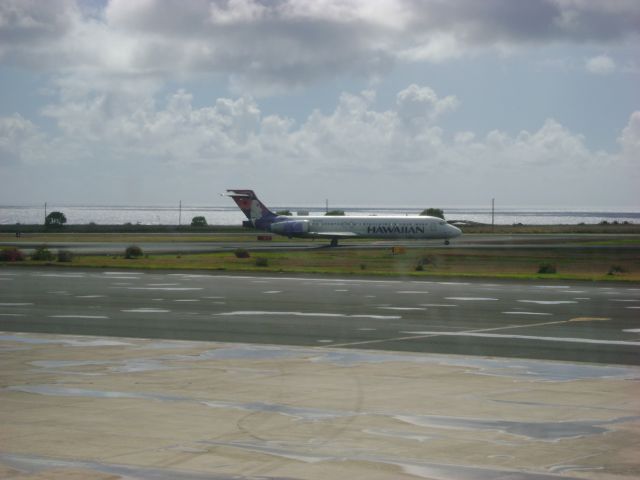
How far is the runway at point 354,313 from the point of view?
20609 millimetres

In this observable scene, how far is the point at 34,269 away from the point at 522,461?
46580 mm

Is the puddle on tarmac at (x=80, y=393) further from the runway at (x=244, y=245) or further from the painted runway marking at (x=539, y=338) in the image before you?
the runway at (x=244, y=245)

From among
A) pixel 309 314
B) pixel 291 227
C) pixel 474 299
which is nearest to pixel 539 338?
pixel 309 314

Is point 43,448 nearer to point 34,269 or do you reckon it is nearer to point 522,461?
point 522,461

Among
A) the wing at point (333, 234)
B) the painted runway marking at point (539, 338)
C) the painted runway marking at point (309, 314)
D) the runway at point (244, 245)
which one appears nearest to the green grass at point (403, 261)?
the runway at point (244, 245)

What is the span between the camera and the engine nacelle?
315ft

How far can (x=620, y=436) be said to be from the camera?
1116cm

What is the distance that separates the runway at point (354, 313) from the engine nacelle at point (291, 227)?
5313 centimetres

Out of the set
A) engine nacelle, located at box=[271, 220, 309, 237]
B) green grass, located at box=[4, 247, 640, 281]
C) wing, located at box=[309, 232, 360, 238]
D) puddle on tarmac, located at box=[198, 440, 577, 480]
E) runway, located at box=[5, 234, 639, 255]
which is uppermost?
engine nacelle, located at box=[271, 220, 309, 237]

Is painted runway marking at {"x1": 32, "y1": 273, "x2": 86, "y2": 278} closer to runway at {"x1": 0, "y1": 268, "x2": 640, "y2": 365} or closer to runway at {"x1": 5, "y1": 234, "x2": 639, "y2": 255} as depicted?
runway at {"x1": 0, "y1": 268, "x2": 640, "y2": 365}

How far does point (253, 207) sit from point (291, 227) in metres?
9.10

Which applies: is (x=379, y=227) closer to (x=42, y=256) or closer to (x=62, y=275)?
(x=42, y=256)

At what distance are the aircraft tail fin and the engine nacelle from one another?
15.8 ft

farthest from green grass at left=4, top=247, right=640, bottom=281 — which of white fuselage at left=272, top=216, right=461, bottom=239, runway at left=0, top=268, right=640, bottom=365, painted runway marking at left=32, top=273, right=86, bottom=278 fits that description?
white fuselage at left=272, top=216, right=461, bottom=239
